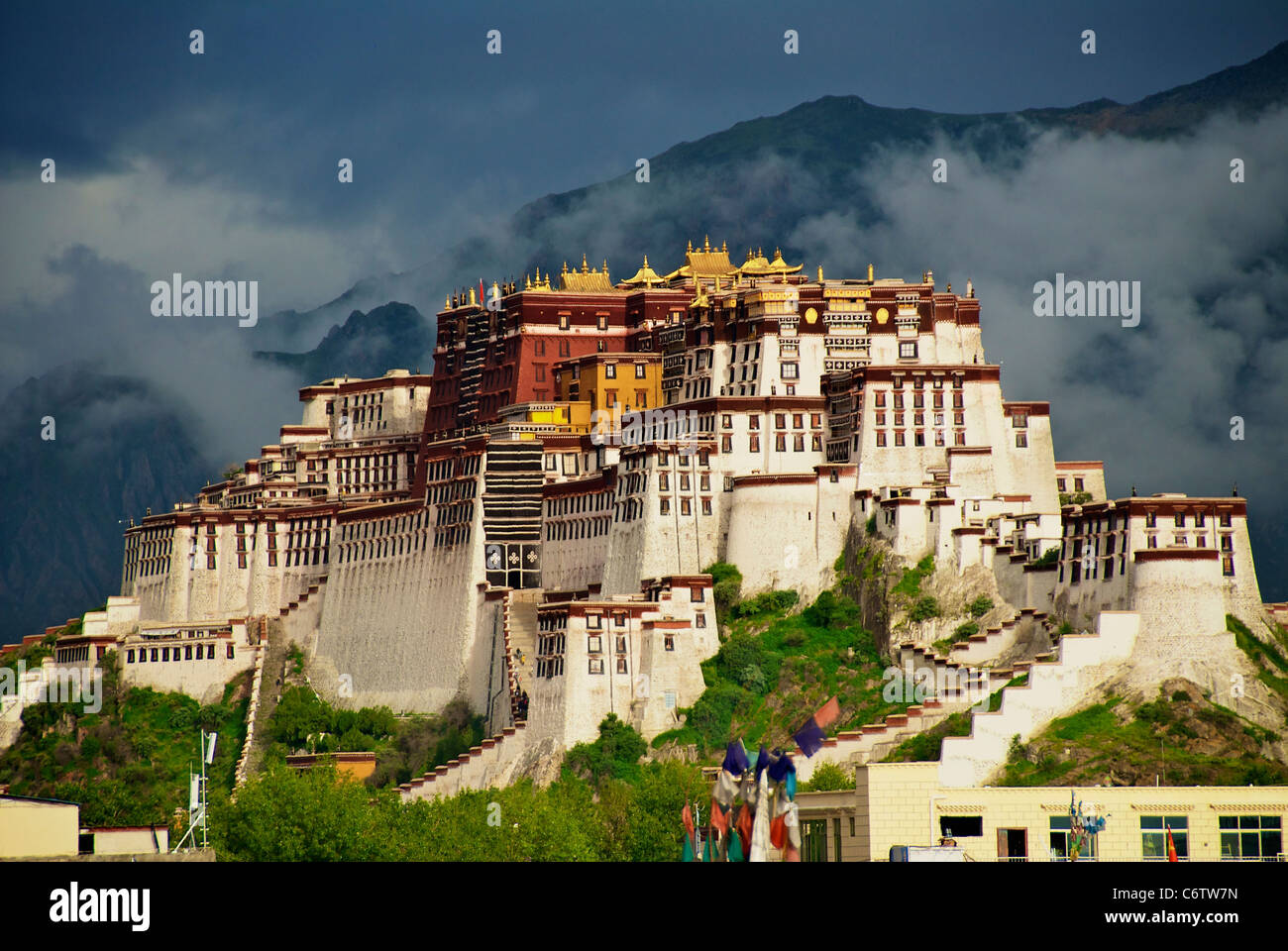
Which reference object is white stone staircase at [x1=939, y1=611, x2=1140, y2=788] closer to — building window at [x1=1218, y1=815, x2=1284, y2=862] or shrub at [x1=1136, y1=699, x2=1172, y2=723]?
shrub at [x1=1136, y1=699, x2=1172, y2=723]

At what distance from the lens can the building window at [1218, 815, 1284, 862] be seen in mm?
81625

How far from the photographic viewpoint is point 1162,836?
8175cm

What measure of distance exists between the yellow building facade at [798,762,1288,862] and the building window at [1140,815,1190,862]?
0.03 meters

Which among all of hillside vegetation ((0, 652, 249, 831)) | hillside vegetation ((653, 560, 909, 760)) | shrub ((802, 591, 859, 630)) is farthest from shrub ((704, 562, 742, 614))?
hillside vegetation ((0, 652, 249, 831))

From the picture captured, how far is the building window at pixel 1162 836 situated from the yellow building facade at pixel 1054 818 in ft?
0.10

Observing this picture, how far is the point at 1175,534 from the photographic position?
112m

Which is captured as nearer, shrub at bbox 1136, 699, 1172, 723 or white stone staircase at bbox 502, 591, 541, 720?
shrub at bbox 1136, 699, 1172, 723

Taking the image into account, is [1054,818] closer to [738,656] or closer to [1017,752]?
[1017,752]

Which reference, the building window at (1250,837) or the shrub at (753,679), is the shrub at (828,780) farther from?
the building window at (1250,837)

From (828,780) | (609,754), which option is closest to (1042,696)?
(828,780)

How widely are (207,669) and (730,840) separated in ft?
231

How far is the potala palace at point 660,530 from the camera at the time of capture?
112188 millimetres

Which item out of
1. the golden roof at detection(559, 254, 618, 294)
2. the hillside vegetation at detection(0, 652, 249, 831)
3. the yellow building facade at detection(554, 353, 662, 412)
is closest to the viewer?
the hillside vegetation at detection(0, 652, 249, 831)
